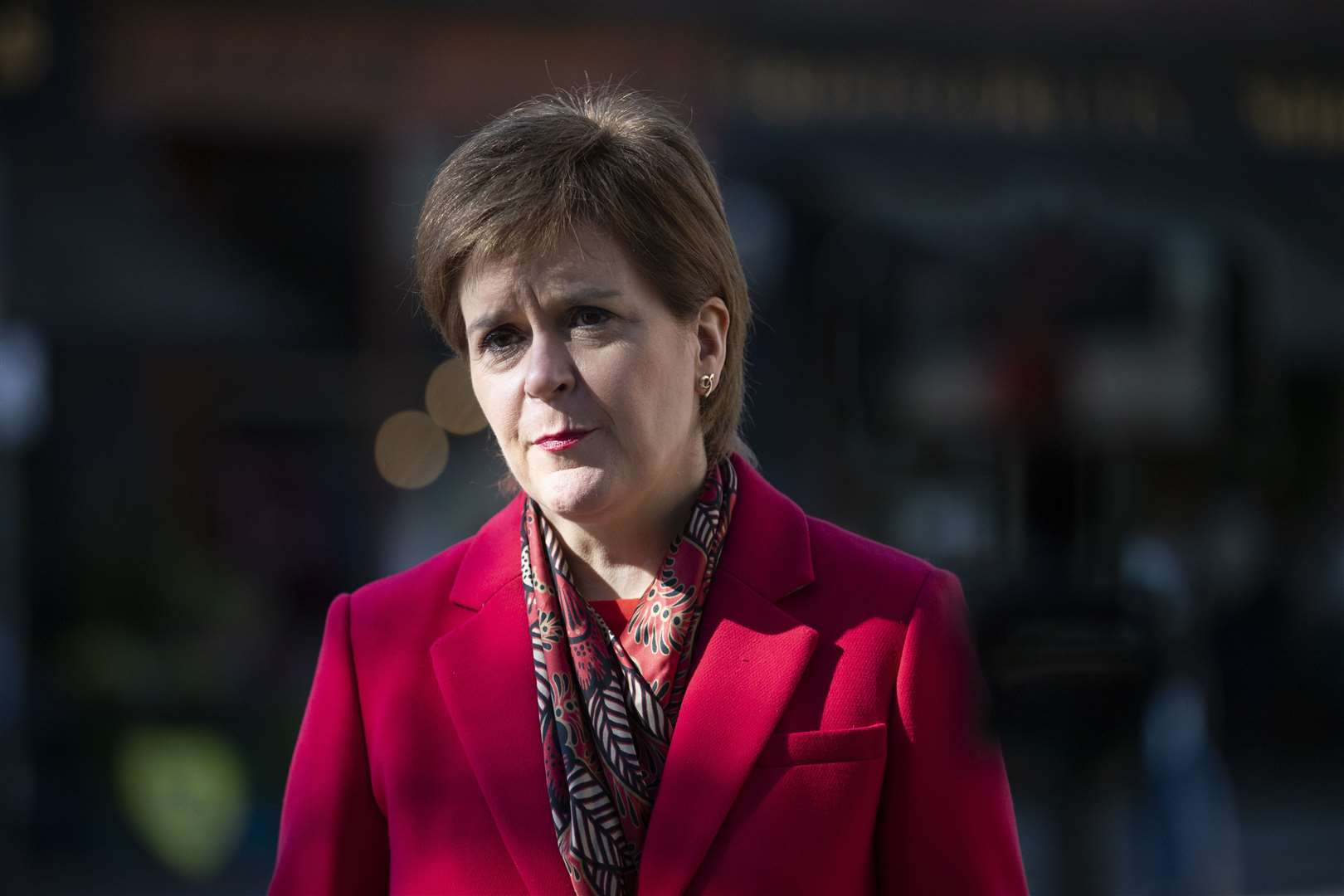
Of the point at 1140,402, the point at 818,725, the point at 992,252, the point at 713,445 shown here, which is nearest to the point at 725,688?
the point at 818,725

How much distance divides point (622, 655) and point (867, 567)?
0.35 m

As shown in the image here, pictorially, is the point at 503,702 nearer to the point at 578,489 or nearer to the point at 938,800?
the point at 578,489

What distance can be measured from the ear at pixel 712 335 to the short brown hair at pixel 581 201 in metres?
0.02

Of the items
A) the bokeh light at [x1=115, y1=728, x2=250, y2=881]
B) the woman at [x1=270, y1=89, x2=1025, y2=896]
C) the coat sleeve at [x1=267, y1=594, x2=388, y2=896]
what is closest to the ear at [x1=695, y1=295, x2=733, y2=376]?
the woman at [x1=270, y1=89, x2=1025, y2=896]

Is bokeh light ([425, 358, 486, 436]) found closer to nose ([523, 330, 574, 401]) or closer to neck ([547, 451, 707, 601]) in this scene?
neck ([547, 451, 707, 601])

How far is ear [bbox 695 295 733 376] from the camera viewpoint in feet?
6.75

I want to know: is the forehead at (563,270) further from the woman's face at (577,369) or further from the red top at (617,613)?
the red top at (617,613)

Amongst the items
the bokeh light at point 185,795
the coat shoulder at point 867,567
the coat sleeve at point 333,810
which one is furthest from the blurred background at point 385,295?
the coat sleeve at point 333,810

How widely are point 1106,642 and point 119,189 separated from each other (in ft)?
23.4

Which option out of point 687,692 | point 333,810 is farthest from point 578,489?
point 333,810

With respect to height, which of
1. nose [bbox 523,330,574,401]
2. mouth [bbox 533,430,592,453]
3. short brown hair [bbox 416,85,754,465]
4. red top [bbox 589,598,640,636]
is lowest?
red top [bbox 589,598,640,636]

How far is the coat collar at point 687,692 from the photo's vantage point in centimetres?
186

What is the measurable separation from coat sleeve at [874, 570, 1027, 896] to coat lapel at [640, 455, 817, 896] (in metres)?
0.15

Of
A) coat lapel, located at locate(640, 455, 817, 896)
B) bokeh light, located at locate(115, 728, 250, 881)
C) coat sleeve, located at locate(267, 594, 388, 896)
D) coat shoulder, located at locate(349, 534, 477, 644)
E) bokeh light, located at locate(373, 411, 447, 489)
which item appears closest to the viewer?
coat lapel, located at locate(640, 455, 817, 896)
